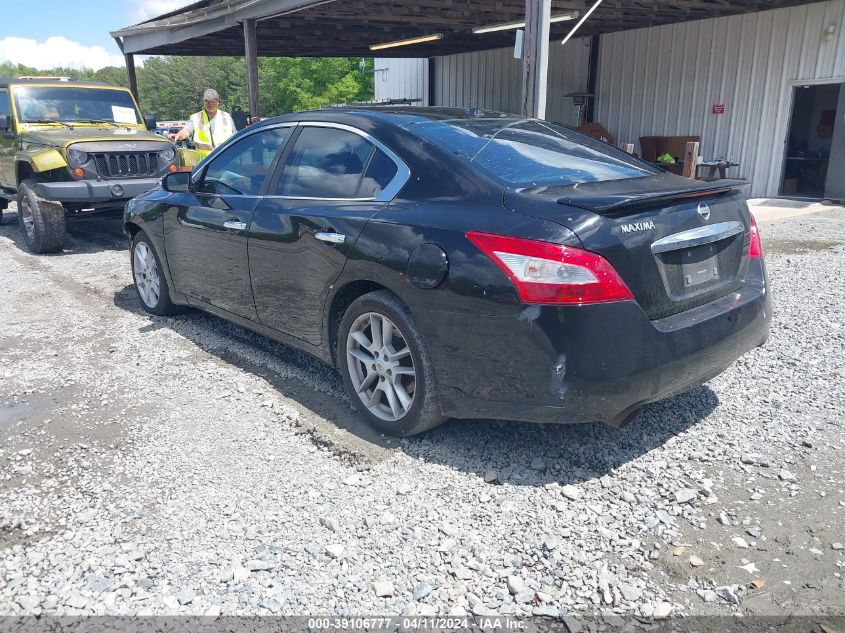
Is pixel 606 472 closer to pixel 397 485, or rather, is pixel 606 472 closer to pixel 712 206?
pixel 397 485

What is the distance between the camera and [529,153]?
131 inches

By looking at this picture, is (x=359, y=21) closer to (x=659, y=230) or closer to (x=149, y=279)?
(x=149, y=279)

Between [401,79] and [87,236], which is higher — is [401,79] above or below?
above

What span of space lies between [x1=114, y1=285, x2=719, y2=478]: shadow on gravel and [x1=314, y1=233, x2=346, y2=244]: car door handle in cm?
96

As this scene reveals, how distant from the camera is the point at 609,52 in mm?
16391

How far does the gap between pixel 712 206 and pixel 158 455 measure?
293 cm

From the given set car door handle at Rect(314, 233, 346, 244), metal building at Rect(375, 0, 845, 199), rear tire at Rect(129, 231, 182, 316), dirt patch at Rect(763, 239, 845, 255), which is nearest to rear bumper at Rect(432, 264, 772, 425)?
car door handle at Rect(314, 233, 346, 244)

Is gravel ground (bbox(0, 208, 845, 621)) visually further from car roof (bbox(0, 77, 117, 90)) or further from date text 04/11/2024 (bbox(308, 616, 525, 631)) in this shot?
car roof (bbox(0, 77, 117, 90))

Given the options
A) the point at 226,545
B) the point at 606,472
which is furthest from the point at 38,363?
the point at 606,472

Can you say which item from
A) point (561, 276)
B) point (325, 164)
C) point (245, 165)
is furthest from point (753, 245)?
point (245, 165)

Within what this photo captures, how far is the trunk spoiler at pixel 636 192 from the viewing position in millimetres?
2697

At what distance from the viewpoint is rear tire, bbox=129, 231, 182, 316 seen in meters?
5.26

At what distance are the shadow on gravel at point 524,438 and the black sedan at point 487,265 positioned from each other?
0.63 ft

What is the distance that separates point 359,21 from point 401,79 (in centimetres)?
997
